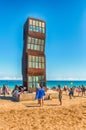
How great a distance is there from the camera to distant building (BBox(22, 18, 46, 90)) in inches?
995

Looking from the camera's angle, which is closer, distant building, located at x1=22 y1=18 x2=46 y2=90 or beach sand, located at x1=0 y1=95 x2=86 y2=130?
beach sand, located at x1=0 y1=95 x2=86 y2=130

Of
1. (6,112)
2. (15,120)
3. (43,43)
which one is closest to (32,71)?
(43,43)

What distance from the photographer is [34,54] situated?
25688mm

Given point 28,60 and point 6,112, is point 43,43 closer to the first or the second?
point 28,60

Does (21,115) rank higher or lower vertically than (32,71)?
lower

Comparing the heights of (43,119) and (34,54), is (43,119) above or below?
below

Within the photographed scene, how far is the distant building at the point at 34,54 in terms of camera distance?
25.3m

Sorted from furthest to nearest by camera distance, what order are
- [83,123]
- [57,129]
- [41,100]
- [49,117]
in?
[41,100], [49,117], [83,123], [57,129]

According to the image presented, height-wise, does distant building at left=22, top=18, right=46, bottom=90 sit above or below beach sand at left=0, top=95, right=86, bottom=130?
above

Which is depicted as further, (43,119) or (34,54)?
(34,54)

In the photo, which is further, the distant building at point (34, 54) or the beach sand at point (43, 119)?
the distant building at point (34, 54)

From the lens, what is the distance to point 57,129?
11.0m

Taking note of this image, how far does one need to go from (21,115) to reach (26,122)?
1.80m

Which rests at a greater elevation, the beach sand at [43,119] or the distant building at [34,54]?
the distant building at [34,54]
